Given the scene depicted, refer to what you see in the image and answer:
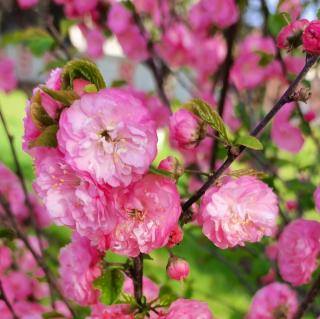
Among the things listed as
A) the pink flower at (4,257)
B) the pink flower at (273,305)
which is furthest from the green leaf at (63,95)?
the pink flower at (4,257)

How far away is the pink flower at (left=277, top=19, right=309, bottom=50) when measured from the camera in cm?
106

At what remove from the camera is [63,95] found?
0.84 m

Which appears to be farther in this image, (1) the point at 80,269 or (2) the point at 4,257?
(2) the point at 4,257

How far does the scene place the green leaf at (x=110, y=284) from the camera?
3.30 ft

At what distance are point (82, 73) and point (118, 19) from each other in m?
1.59

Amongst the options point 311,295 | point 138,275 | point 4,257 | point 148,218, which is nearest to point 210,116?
point 148,218

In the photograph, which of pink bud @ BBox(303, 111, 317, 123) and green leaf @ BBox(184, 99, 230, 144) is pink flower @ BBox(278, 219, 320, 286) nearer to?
green leaf @ BBox(184, 99, 230, 144)

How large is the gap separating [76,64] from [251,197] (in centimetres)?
33

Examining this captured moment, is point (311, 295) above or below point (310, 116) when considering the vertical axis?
below

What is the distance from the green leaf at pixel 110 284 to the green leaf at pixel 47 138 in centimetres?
28

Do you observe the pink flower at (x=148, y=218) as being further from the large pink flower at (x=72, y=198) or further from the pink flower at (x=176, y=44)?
the pink flower at (x=176, y=44)

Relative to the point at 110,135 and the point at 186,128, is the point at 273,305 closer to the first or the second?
the point at 186,128

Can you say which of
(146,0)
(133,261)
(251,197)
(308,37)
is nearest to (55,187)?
(133,261)

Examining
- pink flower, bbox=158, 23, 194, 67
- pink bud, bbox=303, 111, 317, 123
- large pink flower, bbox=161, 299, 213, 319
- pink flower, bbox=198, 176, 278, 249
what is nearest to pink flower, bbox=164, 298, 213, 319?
large pink flower, bbox=161, 299, 213, 319
